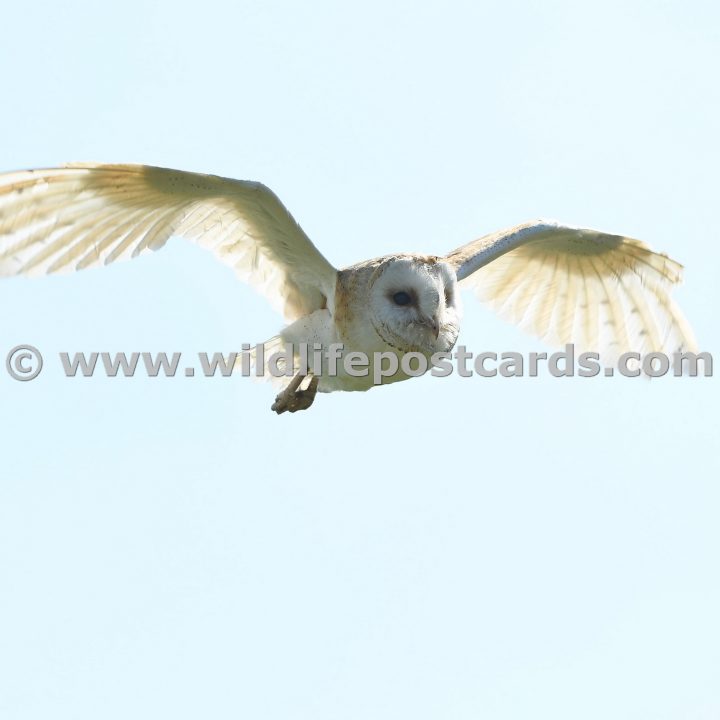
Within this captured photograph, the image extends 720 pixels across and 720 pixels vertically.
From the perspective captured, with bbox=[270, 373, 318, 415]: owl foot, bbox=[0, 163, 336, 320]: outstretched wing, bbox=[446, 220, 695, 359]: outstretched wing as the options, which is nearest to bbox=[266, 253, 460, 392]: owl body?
bbox=[270, 373, 318, 415]: owl foot

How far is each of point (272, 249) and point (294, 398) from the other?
3.14 ft

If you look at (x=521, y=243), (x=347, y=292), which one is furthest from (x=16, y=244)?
(x=521, y=243)

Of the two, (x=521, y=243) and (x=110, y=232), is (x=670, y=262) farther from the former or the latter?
(x=110, y=232)

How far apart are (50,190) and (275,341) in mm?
1972

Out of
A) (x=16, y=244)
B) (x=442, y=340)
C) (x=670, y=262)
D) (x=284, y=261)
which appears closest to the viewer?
(x=16, y=244)

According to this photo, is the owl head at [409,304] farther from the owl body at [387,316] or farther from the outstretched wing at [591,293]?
the outstretched wing at [591,293]

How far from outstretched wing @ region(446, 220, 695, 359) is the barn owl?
0.12 feet

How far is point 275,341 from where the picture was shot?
9.63 m

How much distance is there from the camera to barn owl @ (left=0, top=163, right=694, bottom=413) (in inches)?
324

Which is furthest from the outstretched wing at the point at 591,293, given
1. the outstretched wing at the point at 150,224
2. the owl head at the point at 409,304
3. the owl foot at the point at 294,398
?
the owl foot at the point at 294,398

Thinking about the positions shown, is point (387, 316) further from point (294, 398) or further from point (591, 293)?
point (591, 293)

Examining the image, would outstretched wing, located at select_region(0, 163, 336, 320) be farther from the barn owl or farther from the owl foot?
the owl foot

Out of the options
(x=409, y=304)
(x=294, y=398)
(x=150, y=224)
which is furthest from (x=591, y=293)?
(x=150, y=224)

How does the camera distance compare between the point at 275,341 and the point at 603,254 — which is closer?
the point at 275,341
